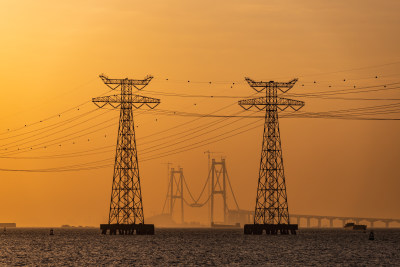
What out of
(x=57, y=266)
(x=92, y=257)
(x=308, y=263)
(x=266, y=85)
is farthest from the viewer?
(x=266, y=85)

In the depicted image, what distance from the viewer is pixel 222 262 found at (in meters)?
124

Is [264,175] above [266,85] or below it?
below

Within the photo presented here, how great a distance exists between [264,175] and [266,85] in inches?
780

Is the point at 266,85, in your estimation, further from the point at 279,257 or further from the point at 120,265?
the point at 120,265

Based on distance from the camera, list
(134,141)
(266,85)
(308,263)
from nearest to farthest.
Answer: (308,263)
(134,141)
(266,85)

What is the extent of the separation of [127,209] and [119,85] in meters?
25.2

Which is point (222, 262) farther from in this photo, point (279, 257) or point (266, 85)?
point (266, 85)

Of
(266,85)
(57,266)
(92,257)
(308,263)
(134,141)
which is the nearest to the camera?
(57,266)

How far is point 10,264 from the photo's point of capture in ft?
390

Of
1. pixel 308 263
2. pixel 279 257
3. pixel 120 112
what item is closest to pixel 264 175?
pixel 120 112

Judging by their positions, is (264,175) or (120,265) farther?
(264,175)

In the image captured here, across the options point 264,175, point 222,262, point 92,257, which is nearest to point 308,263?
point 222,262

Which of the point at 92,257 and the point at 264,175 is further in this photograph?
the point at 264,175

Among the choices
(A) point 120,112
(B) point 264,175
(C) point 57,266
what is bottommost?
(C) point 57,266
